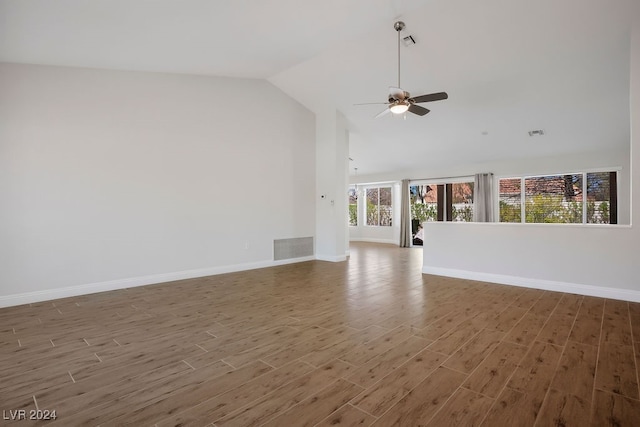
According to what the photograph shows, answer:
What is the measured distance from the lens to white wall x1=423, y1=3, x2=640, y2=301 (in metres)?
3.83

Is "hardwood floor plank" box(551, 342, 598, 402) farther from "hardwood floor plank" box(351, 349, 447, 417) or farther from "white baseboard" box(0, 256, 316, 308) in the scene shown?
"white baseboard" box(0, 256, 316, 308)

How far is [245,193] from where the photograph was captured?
596 centimetres

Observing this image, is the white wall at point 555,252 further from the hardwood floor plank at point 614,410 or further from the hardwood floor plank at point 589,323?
the hardwood floor plank at point 614,410

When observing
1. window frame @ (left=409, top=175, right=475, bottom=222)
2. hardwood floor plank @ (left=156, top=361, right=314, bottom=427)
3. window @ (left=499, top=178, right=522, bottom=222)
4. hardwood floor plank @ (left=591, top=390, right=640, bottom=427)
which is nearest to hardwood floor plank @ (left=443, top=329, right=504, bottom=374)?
hardwood floor plank @ (left=591, top=390, right=640, bottom=427)

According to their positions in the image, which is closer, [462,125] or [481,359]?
[481,359]

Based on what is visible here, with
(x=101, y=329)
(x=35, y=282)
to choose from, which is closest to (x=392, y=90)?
(x=101, y=329)

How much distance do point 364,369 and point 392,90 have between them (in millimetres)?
3385

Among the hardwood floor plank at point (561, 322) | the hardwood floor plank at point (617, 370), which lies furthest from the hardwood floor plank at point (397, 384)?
the hardwood floor plank at point (561, 322)

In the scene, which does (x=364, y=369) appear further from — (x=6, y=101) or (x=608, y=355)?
(x=6, y=101)

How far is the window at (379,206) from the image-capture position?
36.8ft

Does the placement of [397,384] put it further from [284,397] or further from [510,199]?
[510,199]

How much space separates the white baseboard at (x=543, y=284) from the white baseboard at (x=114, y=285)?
11.6 ft

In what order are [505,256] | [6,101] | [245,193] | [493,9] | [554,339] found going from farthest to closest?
[245,193], [505,256], [493,9], [6,101], [554,339]

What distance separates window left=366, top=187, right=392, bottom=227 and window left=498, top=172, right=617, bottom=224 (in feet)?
12.0
